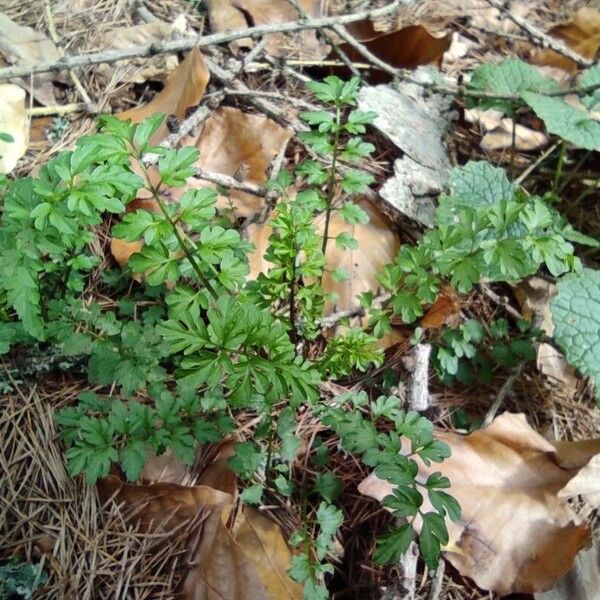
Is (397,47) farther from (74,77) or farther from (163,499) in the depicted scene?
(163,499)

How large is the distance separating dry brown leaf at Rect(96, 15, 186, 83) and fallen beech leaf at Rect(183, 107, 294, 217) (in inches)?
11.8

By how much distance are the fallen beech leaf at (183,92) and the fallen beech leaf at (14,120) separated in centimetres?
29

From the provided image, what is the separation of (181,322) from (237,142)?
2.54ft

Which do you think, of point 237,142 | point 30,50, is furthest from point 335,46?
point 30,50

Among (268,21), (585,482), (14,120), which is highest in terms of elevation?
(268,21)

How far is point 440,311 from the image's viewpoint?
175 centimetres

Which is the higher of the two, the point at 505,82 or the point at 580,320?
the point at 505,82

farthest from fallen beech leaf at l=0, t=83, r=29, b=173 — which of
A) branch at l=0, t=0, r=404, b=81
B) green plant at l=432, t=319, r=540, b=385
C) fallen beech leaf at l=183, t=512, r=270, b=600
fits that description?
green plant at l=432, t=319, r=540, b=385

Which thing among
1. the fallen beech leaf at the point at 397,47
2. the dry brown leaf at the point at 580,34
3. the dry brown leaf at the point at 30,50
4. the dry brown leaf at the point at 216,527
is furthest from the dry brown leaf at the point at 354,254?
the dry brown leaf at the point at 580,34

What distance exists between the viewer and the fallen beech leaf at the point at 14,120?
6.10 feet

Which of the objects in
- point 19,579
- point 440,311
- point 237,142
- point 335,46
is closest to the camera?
point 19,579

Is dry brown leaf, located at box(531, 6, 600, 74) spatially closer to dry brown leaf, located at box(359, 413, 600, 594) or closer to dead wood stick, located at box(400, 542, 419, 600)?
dry brown leaf, located at box(359, 413, 600, 594)

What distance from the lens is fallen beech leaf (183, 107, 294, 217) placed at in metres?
1.96

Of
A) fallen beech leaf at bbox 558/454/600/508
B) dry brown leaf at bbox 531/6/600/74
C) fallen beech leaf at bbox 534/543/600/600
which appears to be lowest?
fallen beech leaf at bbox 534/543/600/600
